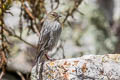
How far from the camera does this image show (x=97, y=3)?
12.1 metres

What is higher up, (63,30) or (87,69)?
(63,30)

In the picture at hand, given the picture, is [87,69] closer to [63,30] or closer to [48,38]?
[48,38]

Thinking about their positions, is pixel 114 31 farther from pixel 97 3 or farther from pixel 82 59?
pixel 82 59

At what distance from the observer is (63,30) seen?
7.77 meters

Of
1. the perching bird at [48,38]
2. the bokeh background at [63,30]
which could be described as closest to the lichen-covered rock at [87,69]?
the perching bird at [48,38]

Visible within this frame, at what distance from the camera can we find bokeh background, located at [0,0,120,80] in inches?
260

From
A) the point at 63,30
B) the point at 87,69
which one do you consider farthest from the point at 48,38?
the point at 63,30

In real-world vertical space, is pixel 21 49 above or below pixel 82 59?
below

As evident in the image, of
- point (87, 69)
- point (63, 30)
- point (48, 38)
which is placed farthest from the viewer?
point (63, 30)

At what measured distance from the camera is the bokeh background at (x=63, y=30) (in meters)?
6.60

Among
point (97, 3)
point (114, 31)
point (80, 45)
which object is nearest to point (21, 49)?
point (80, 45)

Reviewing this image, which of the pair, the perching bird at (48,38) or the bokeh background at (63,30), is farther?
the bokeh background at (63,30)

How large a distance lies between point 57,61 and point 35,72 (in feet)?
1.23

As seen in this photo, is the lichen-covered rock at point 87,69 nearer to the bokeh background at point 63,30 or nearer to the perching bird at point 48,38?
the perching bird at point 48,38
